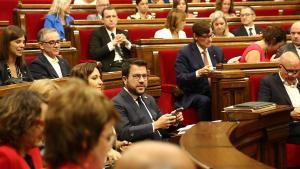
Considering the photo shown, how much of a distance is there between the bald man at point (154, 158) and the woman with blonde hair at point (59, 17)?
3.96 meters

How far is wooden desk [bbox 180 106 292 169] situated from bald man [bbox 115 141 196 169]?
97 cm

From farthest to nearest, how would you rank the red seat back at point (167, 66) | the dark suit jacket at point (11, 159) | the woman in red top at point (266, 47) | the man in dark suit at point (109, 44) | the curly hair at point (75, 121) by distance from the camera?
the man in dark suit at point (109, 44) < the red seat back at point (167, 66) < the woman in red top at point (266, 47) < the dark suit jacket at point (11, 159) < the curly hair at point (75, 121)

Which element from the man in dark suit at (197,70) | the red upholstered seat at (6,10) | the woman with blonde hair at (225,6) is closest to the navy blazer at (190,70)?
the man in dark suit at (197,70)

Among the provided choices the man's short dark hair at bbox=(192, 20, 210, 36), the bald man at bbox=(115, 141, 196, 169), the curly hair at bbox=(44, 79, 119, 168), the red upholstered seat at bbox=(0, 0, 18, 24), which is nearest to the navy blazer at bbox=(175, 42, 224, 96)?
the man's short dark hair at bbox=(192, 20, 210, 36)

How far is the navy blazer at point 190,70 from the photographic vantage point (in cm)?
409

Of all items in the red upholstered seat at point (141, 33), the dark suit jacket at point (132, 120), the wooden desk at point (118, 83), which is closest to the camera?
the dark suit jacket at point (132, 120)

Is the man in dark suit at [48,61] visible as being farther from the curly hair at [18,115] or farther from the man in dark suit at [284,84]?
the curly hair at [18,115]

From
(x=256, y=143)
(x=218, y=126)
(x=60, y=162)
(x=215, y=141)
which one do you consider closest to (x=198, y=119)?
(x=256, y=143)

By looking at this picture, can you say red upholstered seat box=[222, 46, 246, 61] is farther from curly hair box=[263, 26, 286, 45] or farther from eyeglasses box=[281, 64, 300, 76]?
eyeglasses box=[281, 64, 300, 76]

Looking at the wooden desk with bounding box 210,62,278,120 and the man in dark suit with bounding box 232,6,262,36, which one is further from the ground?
the man in dark suit with bounding box 232,6,262,36

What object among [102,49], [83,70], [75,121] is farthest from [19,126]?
[102,49]

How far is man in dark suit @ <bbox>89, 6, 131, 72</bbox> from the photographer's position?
14.8 ft

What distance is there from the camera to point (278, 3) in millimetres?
6105

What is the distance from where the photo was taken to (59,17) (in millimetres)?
4801
